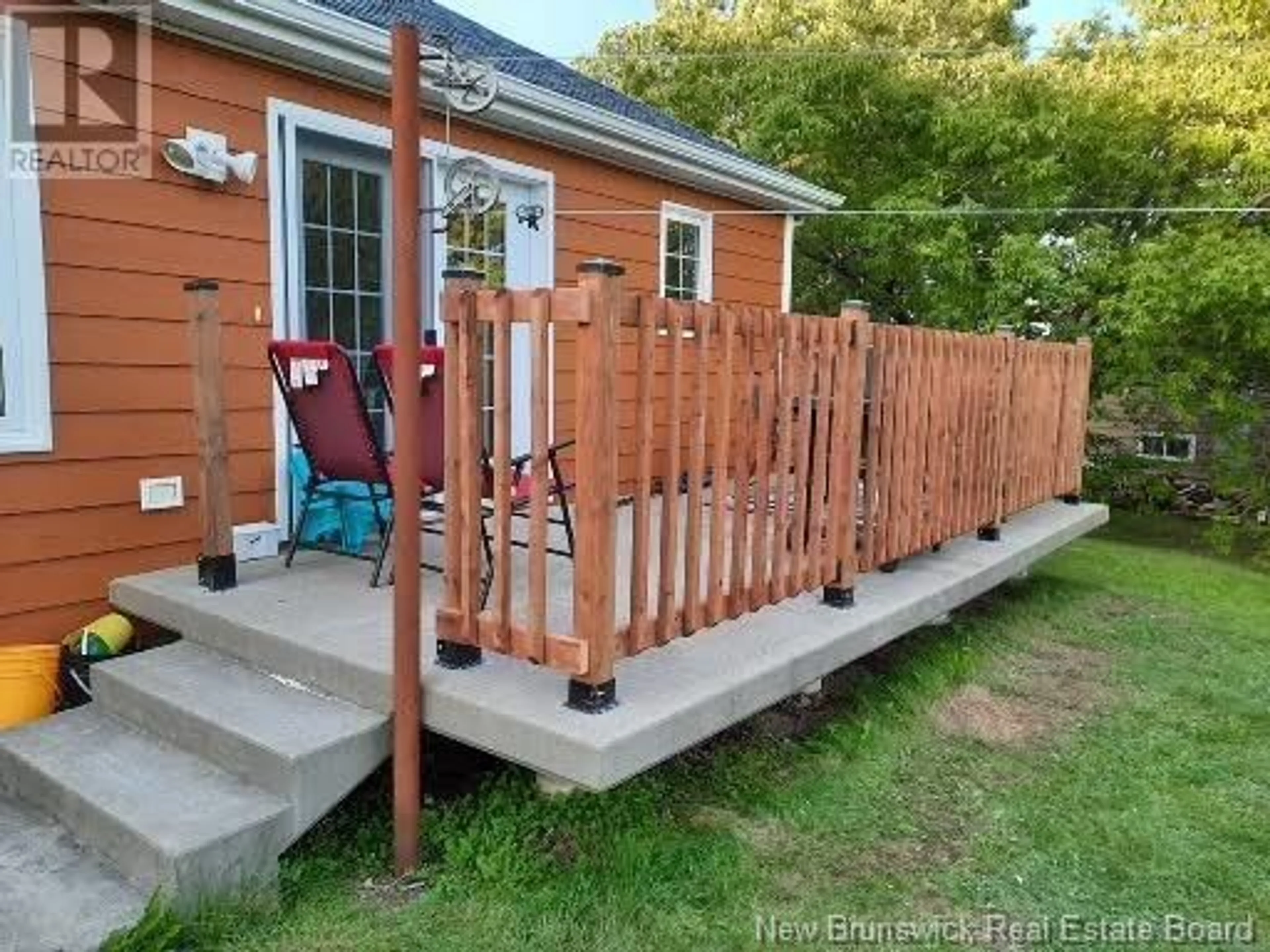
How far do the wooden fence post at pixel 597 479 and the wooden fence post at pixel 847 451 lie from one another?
120cm

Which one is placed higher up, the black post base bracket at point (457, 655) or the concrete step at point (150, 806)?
the black post base bracket at point (457, 655)

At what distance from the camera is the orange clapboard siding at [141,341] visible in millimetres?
3270

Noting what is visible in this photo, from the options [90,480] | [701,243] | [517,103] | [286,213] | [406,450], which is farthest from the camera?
[701,243]

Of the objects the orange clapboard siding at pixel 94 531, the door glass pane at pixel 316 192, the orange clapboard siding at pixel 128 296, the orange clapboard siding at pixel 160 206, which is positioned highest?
the door glass pane at pixel 316 192

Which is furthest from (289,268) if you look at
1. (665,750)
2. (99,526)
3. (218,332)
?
(665,750)

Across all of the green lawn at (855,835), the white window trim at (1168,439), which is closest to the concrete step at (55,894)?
the green lawn at (855,835)

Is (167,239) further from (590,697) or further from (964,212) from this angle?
(964,212)

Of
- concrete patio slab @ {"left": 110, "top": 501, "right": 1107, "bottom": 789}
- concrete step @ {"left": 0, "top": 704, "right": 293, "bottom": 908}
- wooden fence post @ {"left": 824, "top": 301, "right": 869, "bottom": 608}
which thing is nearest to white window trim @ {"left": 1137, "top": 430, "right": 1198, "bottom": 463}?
concrete patio slab @ {"left": 110, "top": 501, "right": 1107, "bottom": 789}

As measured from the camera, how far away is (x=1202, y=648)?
15.8 ft

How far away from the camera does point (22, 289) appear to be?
3.17m

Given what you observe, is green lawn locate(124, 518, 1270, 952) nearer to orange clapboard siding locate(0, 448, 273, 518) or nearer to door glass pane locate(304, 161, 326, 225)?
orange clapboard siding locate(0, 448, 273, 518)

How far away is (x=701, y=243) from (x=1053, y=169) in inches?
183

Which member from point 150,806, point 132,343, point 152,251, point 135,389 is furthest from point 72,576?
point 150,806

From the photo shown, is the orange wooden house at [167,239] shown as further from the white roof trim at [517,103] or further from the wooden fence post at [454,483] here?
the wooden fence post at [454,483]
